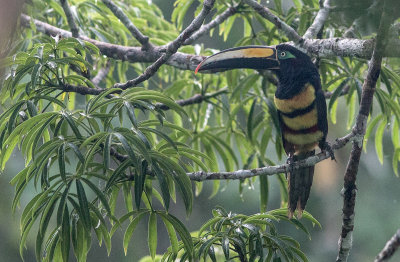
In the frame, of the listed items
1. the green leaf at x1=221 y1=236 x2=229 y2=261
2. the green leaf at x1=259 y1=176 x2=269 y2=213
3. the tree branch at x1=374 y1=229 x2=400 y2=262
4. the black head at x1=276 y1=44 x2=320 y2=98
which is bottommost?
the green leaf at x1=259 y1=176 x2=269 y2=213

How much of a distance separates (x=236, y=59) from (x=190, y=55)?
355 mm

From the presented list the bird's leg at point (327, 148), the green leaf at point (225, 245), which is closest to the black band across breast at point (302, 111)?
the bird's leg at point (327, 148)

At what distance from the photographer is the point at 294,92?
9.57ft

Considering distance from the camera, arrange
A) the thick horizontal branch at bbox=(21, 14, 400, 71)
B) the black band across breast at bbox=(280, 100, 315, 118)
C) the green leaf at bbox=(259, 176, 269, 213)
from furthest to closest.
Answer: the green leaf at bbox=(259, 176, 269, 213), the black band across breast at bbox=(280, 100, 315, 118), the thick horizontal branch at bbox=(21, 14, 400, 71)

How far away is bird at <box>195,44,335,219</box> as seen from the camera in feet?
9.22

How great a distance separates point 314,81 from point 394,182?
6.00 metres

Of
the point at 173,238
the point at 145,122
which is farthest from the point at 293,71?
the point at 173,238

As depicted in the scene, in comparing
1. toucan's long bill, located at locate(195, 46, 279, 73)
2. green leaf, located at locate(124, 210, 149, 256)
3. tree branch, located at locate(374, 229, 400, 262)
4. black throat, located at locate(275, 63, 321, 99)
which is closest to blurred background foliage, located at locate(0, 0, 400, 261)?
green leaf, located at locate(124, 210, 149, 256)

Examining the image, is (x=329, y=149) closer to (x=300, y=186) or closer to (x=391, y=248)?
(x=300, y=186)

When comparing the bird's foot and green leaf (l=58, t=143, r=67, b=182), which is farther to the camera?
the bird's foot

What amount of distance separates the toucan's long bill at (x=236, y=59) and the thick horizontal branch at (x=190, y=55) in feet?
0.70

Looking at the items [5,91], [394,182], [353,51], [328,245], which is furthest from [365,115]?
[394,182]

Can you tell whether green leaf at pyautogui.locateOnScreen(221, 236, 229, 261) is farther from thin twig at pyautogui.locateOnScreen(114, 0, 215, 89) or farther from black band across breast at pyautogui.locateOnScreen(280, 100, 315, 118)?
black band across breast at pyautogui.locateOnScreen(280, 100, 315, 118)

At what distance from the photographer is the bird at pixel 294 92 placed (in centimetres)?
281
